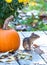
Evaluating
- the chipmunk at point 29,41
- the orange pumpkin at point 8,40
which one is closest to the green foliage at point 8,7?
the orange pumpkin at point 8,40

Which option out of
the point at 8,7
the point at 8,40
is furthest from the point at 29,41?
the point at 8,7

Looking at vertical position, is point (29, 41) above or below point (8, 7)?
below

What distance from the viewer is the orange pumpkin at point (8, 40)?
4348 millimetres

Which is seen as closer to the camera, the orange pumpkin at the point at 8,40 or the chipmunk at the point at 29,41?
the orange pumpkin at the point at 8,40

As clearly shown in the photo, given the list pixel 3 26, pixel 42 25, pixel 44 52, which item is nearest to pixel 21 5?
pixel 3 26

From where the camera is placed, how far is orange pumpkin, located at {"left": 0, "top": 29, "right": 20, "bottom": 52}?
4.35 meters

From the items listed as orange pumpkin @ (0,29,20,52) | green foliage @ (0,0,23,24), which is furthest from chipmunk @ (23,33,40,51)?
green foliage @ (0,0,23,24)

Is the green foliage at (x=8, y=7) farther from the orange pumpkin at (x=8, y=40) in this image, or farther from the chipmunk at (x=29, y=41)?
the chipmunk at (x=29, y=41)

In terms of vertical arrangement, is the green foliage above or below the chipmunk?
above

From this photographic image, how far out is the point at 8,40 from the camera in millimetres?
4355

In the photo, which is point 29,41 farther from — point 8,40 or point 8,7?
point 8,7

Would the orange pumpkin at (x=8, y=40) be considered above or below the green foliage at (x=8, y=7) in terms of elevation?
below

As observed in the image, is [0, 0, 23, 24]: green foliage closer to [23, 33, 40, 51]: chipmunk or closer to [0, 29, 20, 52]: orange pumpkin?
[0, 29, 20, 52]: orange pumpkin

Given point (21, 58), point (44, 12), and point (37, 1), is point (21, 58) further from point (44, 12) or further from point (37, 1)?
point (37, 1)
